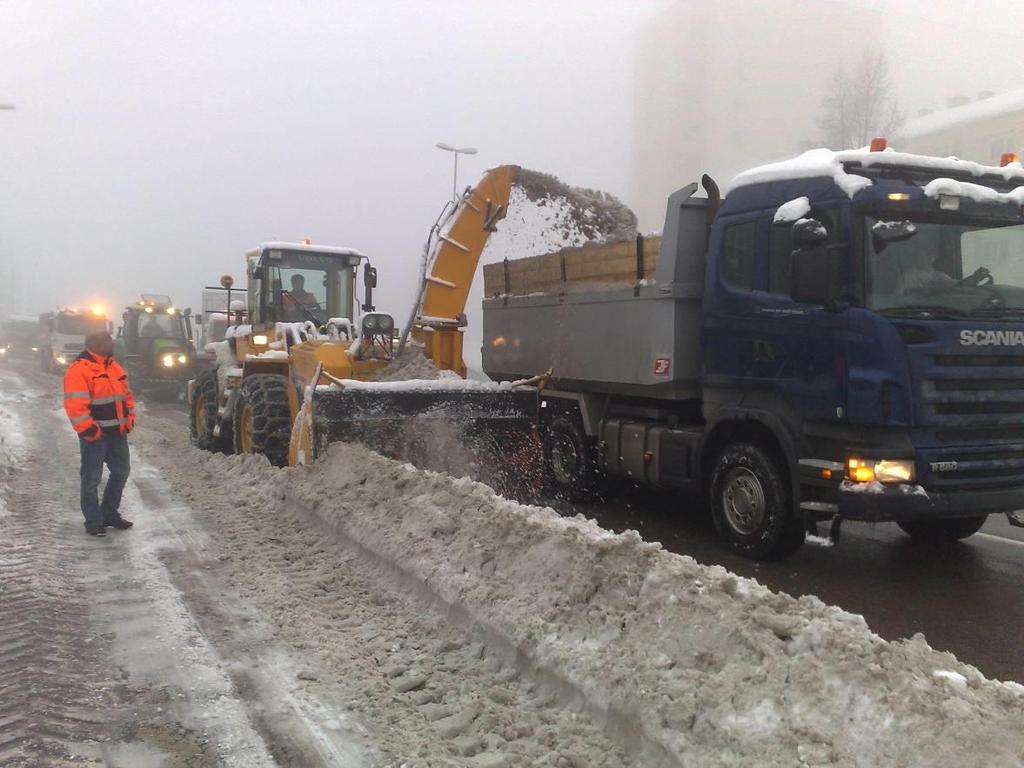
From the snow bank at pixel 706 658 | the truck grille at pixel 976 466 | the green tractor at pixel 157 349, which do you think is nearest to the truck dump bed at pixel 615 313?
the truck grille at pixel 976 466

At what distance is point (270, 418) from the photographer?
8938 mm

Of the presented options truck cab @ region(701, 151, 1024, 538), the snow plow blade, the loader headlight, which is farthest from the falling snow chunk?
the loader headlight

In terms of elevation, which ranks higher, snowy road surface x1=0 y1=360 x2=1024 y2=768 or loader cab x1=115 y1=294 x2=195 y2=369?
loader cab x1=115 y1=294 x2=195 y2=369

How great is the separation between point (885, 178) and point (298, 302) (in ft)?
24.5

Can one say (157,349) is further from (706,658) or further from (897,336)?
(706,658)

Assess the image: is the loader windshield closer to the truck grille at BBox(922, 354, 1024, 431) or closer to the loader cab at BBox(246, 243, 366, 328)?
the loader cab at BBox(246, 243, 366, 328)

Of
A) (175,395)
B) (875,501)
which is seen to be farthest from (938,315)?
(175,395)

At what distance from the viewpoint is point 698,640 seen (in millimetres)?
3385

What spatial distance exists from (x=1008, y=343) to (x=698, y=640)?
144 inches

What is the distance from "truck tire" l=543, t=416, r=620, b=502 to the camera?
861 cm

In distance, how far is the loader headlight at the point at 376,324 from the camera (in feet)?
29.0

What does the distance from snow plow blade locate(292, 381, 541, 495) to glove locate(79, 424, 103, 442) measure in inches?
70.3

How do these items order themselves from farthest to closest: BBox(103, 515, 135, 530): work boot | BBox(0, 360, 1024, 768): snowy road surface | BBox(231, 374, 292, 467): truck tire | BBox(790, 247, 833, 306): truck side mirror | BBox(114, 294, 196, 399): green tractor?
BBox(114, 294, 196, 399): green tractor, BBox(231, 374, 292, 467): truck tire, BBox(103, 515, 135, 530): work boot, BBox(790, 247, 833, 306): truck side mirror, BBox(0, 360, 1024, 768): snowy road surface

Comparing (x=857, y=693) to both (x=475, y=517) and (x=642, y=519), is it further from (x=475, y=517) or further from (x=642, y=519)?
(x=642, y=519)
